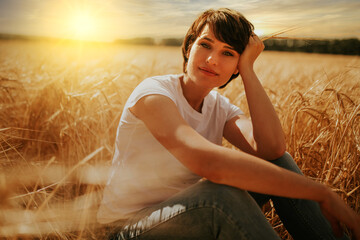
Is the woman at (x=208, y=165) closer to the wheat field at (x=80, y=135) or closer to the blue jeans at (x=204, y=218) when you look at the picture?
the blue jeans at (x=204, y=218)

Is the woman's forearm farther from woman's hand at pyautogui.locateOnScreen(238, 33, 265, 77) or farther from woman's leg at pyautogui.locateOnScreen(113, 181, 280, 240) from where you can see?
woman's hand at pyautogui.locateOnScreen(238, 33, 265, 77)

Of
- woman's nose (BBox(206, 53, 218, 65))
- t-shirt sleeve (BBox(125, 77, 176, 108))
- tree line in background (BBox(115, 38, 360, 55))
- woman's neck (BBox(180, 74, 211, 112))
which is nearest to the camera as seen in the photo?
t-shirt sleeve (BBox(125, 77, 176, 108))

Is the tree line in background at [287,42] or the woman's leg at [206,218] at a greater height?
the tree line in background at [287,42]

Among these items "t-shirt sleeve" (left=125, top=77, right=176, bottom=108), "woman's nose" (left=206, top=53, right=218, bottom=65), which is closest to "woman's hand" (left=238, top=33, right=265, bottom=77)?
"woman's nose" (left=206, top=53, right=218, bottom=65)

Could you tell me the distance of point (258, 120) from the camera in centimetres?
123

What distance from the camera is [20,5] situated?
5.04ft

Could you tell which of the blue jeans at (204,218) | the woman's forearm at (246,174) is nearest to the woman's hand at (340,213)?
the woman's forearm at (246,174)

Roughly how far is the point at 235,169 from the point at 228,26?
643 millimetres

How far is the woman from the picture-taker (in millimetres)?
836

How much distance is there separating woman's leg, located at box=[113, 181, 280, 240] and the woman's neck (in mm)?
500

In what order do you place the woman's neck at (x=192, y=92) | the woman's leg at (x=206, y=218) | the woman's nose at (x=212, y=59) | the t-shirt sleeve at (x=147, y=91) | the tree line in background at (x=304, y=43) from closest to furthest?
1. the woman's leg at (x=206, y=218)
2. the t-shirt sleeve at (x=147, y=91)
3. the woman's nose at (x=212, y=59)
4. the woman's neck at (x=192, y=92)
5. the tree line in background at (x=304, y=43)

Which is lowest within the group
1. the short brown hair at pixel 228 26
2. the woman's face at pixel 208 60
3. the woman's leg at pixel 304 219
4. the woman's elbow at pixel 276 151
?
the woman's leg at pixel 304 219

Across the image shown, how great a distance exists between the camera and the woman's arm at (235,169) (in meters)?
0.83

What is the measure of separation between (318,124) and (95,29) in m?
1.49
